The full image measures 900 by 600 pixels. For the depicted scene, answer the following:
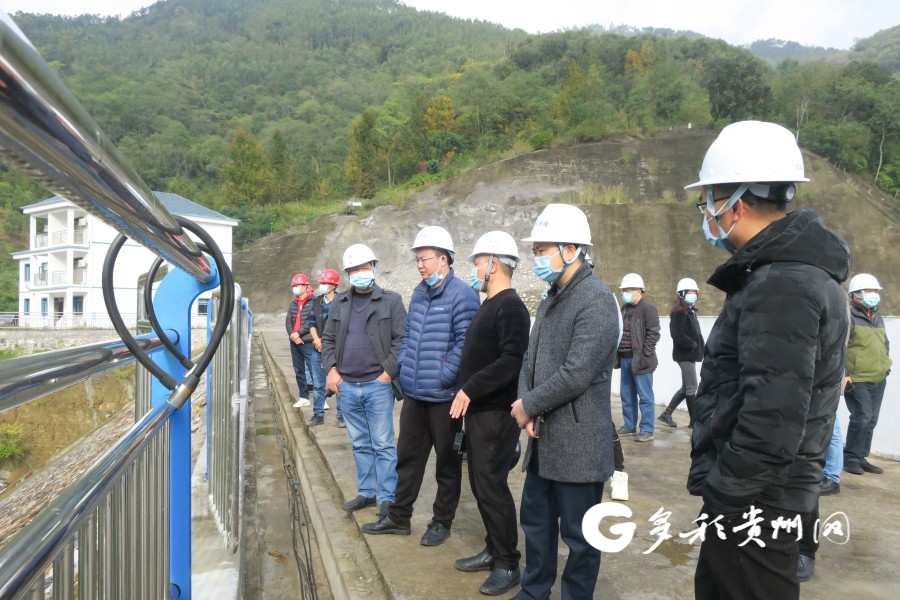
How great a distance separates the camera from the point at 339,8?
490ft

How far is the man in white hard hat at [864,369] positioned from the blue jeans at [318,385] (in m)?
4.97

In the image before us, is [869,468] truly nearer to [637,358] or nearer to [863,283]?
[863,283]

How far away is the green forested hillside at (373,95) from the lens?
4812cm

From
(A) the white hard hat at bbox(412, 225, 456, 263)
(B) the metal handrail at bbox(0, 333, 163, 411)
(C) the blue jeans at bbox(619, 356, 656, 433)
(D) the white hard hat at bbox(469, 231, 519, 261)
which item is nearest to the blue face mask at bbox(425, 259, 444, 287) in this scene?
(A) the white hard hat at bbox(412, 225, 456, 263)

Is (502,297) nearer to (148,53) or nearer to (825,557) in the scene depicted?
(825,557)

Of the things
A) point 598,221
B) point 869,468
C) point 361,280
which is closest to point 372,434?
point 361,280

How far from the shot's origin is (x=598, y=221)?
1486 inches

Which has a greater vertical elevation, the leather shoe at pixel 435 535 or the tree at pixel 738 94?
the tree at pixel 738 94

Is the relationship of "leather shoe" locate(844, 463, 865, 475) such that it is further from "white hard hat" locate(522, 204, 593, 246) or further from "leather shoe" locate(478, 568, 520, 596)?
"white hard hat" locate(522, 204, 593, 246)

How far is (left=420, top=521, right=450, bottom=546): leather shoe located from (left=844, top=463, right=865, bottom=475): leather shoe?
13.7 feet

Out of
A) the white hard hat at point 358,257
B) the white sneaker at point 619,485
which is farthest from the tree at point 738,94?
the white sneaker at point 619,485

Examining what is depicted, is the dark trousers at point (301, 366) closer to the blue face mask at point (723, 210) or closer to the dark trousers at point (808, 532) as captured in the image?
the dark trousers at point (808, 532)

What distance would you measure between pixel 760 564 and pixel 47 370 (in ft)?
6.35

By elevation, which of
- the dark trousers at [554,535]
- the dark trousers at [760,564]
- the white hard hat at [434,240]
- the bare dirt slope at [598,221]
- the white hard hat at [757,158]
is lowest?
the dark trousers at [554,535]
